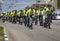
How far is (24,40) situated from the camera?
15.6m

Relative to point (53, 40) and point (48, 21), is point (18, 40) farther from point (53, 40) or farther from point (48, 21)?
point (48, 21)

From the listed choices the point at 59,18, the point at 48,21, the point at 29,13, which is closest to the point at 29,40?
the point at 48,21

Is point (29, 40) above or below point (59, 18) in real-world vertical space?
above

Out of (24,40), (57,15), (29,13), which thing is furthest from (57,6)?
(24,40)

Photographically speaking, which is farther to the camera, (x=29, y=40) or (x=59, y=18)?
(x=59, y=18)

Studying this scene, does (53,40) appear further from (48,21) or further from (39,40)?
(48,21)

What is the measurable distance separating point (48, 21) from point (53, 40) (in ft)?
36.2

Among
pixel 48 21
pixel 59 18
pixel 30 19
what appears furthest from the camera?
pixel 59 18

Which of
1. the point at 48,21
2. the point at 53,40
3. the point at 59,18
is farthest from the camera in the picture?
the point at 59,18

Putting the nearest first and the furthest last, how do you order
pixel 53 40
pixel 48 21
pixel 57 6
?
pixel 53 40
pixel 48 21
pixel 57 6

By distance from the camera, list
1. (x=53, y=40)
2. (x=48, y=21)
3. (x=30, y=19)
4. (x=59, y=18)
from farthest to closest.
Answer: (x=59, y=18), (x=30, y=19), (x=48, y=21), (x=53, y=40)

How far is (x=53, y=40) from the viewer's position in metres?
15.2

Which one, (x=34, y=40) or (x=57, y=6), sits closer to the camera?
(x=34, y=40)

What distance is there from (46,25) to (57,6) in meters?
71.1
